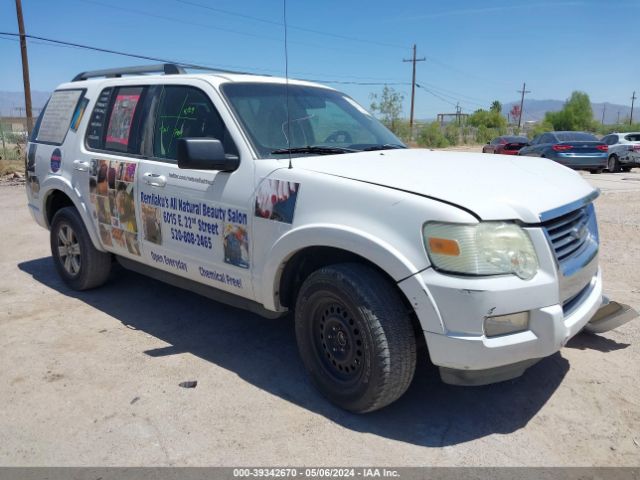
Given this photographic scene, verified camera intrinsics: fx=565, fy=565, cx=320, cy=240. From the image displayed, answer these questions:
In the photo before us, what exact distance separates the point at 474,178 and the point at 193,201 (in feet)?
6.21

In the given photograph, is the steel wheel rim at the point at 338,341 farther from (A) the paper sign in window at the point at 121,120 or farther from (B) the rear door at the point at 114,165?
(A) the paper sign in window at the point at 121,120

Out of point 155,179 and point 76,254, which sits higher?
point 155,179

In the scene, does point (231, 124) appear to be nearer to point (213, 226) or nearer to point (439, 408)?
point (213, 226)

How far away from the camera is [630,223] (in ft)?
26.5

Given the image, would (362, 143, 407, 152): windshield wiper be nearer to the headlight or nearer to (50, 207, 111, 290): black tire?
the headlight

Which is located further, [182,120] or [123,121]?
[123,121]

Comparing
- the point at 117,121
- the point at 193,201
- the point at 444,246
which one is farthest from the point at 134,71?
the point at 444,246

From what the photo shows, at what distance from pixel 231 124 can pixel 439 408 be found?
2.22 meters

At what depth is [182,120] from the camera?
418 centimetres

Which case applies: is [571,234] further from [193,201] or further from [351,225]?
[193,201]

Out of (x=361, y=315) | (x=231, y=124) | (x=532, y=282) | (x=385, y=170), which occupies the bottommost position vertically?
(x=361, y=315)

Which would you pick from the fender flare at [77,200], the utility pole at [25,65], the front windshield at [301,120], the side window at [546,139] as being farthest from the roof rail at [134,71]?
the utility pole at [25,65]

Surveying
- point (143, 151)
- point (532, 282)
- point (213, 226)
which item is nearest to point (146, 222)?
point (143, 151)

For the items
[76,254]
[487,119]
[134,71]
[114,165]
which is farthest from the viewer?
[487,119]
